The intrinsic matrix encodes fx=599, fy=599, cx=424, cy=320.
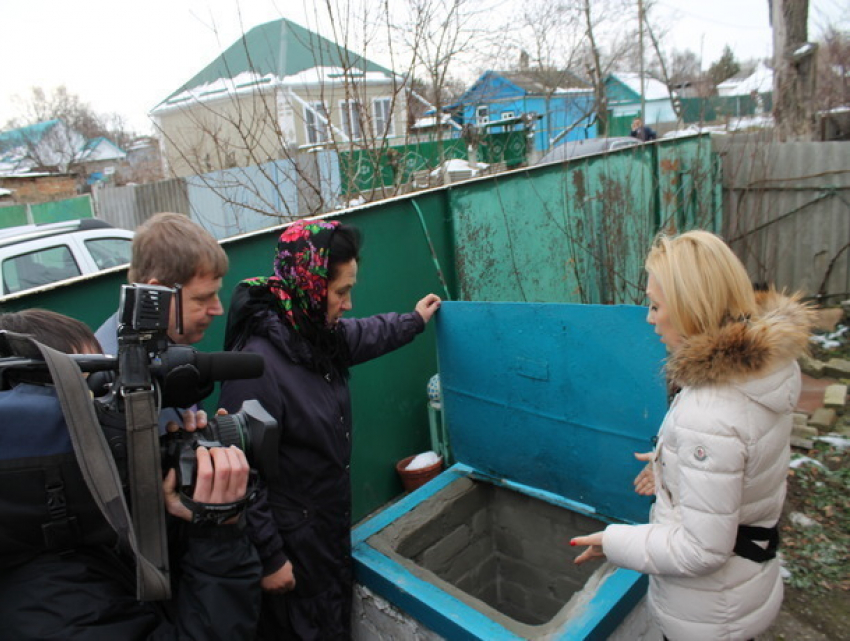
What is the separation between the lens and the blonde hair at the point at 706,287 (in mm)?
1488

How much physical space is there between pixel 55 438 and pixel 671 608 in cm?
154

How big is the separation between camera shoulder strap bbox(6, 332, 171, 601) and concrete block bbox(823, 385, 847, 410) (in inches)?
198

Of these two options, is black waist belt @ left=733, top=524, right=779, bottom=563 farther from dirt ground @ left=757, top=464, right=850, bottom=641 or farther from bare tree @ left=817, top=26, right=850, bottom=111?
bare tree @ left=817, top=26, right=850, bottom=111

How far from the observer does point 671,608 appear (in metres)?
1.62

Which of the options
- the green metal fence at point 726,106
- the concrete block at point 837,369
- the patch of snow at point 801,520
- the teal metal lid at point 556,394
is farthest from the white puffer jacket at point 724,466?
the green metal fence at point 726,106

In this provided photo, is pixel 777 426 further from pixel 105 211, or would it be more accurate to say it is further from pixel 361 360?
pixel 105 211

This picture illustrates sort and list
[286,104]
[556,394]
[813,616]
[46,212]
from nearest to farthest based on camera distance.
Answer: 1. [556,394]
2. [813,616]
3. [286,104]
4. [46,212]

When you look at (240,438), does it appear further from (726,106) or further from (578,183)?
(726,106)

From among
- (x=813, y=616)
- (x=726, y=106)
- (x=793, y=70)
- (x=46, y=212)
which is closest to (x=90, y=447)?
(x=813, y=616)

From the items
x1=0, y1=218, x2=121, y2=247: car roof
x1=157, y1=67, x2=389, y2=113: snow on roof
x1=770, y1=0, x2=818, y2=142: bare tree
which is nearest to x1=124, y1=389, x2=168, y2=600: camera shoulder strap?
x1=157, y1=67, x2=389, y2=113: snow on roof

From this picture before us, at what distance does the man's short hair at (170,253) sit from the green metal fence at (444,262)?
468mm

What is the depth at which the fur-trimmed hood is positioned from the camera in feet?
4.61

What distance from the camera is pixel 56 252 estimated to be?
5.68 m

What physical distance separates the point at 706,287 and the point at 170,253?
1426 mm
